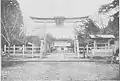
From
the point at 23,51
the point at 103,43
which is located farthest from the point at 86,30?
the point at 23,51

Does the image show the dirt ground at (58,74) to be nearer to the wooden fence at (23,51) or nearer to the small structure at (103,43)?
the small structure at (103,43)

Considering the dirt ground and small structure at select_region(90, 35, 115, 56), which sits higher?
small structure at select_region(90, 35, 115, 56)

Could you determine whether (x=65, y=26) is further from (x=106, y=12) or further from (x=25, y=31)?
(x=106, y=12)

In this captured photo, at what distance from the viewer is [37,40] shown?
719 inches

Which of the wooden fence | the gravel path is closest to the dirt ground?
the gravel path

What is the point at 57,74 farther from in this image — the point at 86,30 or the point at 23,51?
the point at 86,30

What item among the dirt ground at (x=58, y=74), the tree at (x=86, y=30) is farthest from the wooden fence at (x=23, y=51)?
the dirt ground at (x=58, y=74)

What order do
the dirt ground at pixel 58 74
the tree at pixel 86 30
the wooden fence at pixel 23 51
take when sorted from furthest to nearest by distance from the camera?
1. the tree at pixel 86 30
2. the wooden fence at pixel 23 51
3. the dirt ground at pixel 58 74

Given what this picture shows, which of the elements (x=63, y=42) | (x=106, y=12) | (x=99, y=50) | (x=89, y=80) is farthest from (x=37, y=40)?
(x=89, y=80)

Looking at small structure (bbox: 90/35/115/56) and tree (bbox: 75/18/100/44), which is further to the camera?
Result: tree (bbox: 75/18/100/44)

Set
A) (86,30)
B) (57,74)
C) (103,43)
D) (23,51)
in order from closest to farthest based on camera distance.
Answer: (57,74)
(103,43)
(23,51)
(86,30)

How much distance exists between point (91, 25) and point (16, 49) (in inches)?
218

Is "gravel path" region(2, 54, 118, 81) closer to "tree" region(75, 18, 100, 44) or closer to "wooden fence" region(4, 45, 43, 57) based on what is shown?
"wooden fence" region(4, 45, 43, 57)

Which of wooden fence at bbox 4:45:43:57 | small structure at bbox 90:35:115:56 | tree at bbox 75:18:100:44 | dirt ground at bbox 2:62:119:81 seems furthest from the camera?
tree at bbox 75:18:100:44
